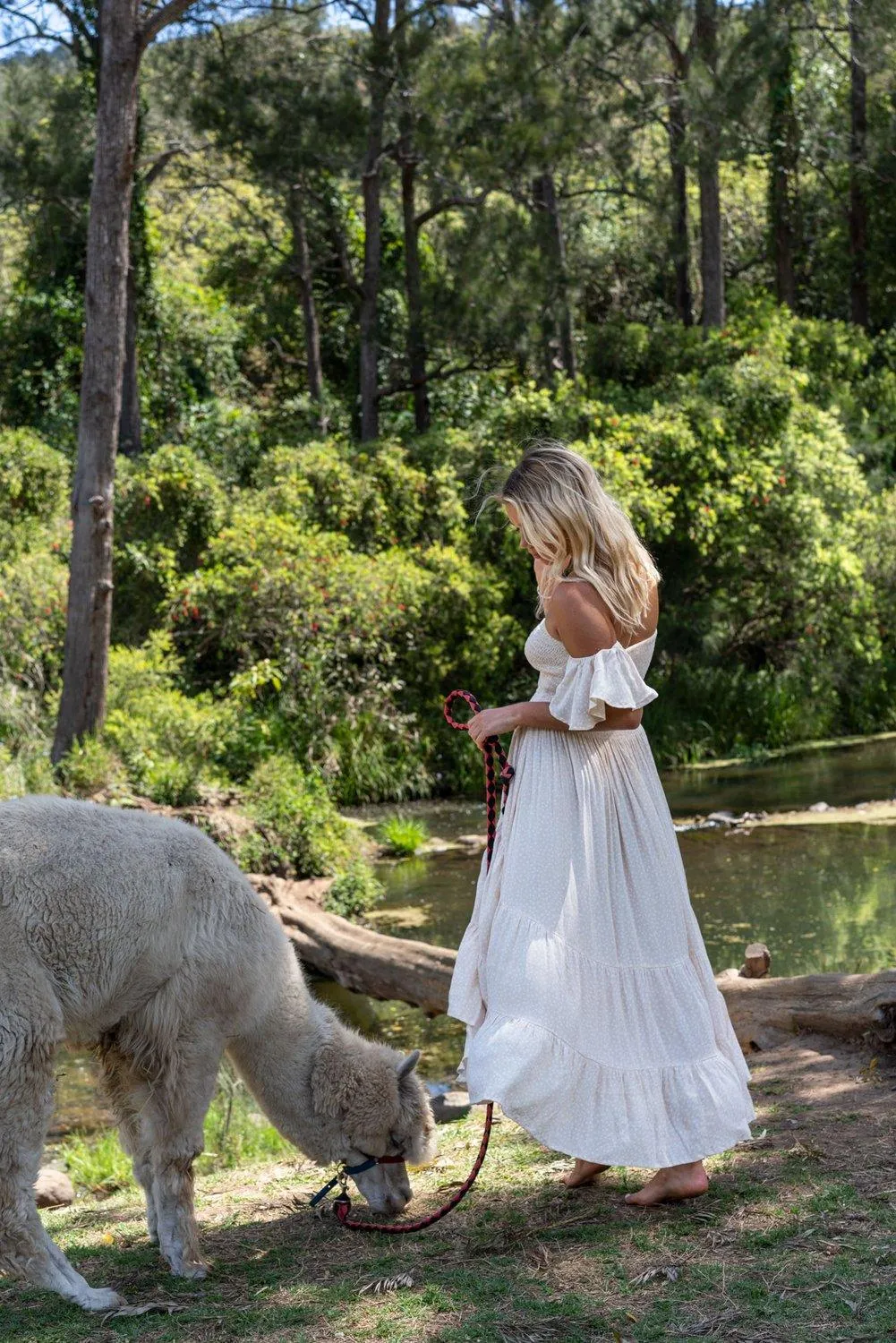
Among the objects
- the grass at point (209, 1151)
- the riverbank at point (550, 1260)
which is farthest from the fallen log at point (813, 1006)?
the grass at point (209, 1151)

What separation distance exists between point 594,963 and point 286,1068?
1116 mm

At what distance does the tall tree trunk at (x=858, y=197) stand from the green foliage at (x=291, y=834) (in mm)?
18763

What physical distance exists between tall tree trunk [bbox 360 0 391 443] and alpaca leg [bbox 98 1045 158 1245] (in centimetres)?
1610

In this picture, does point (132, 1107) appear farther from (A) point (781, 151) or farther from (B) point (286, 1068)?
(A) point (781, 151)

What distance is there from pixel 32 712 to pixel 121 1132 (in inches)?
340

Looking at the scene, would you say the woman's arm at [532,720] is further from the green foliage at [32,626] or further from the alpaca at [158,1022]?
the green foliage at [32,626]

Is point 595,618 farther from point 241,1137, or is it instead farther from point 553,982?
point 241,1137

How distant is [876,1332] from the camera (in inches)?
121

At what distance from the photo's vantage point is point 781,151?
24844 mm

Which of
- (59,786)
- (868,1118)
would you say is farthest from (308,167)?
(868,1118)

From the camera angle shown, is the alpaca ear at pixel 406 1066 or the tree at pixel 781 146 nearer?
the alpaca ear at pixel 406 1066

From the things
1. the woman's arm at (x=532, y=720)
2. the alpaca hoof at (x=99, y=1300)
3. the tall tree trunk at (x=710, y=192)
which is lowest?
the alpaca hoof at (x=99, y=1300)

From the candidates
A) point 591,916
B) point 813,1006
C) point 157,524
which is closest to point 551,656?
point 591,916

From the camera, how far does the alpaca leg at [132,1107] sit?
4.16m
